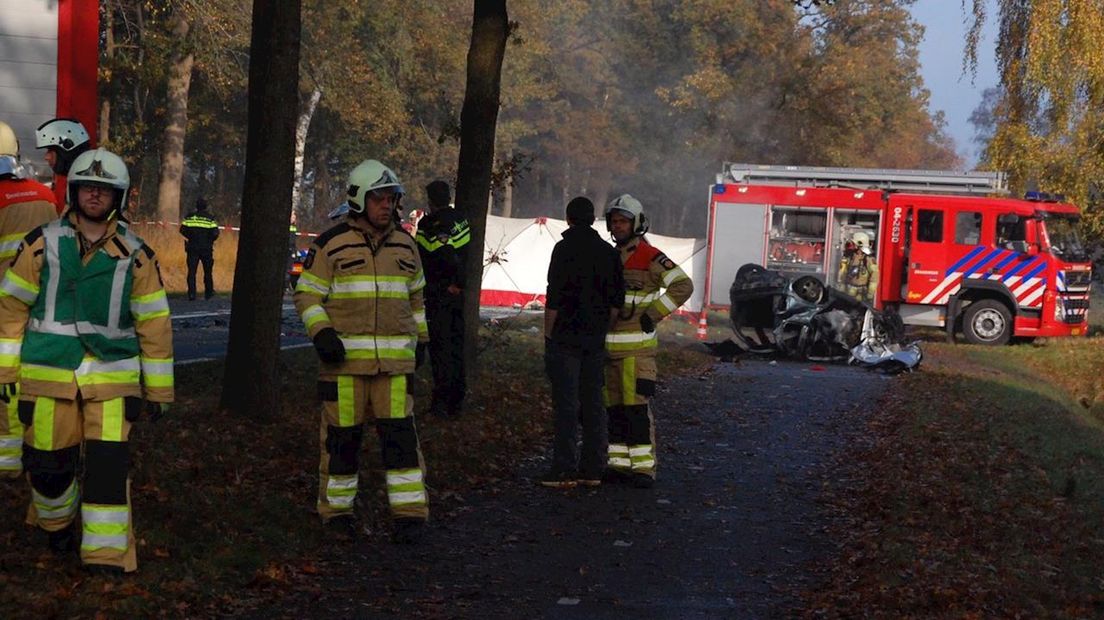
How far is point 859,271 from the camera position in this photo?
27.3 metres

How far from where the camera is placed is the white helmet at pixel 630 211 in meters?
9.93

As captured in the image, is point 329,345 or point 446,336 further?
point 446,336

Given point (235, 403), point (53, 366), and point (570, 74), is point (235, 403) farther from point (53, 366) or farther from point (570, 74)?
point (570, 74)

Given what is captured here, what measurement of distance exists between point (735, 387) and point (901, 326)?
5317 mm

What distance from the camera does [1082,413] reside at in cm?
1733

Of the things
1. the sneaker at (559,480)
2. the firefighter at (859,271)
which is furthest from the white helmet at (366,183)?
the firefighter at (859,271)

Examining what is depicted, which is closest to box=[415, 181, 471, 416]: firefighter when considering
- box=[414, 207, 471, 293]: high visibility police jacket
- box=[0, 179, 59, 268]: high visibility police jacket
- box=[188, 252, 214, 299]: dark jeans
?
box=[414, 207, 471, 293]: high visibility police jacket

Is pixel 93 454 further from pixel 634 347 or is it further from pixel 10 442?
pixel 634 347

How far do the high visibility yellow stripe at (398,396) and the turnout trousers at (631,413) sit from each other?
2520mm

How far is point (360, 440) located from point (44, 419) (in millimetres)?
1807

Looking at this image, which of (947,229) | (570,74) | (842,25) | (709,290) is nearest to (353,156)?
(570,74)

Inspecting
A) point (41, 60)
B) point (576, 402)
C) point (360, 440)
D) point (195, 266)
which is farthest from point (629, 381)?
point (195, 266)

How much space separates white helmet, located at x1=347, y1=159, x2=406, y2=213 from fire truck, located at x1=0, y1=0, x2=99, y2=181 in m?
6.96

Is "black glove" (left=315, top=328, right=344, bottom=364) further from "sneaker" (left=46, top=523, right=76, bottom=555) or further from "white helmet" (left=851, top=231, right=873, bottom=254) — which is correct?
"white helmet" (left=851, top=231, right=873, bottom=254)
